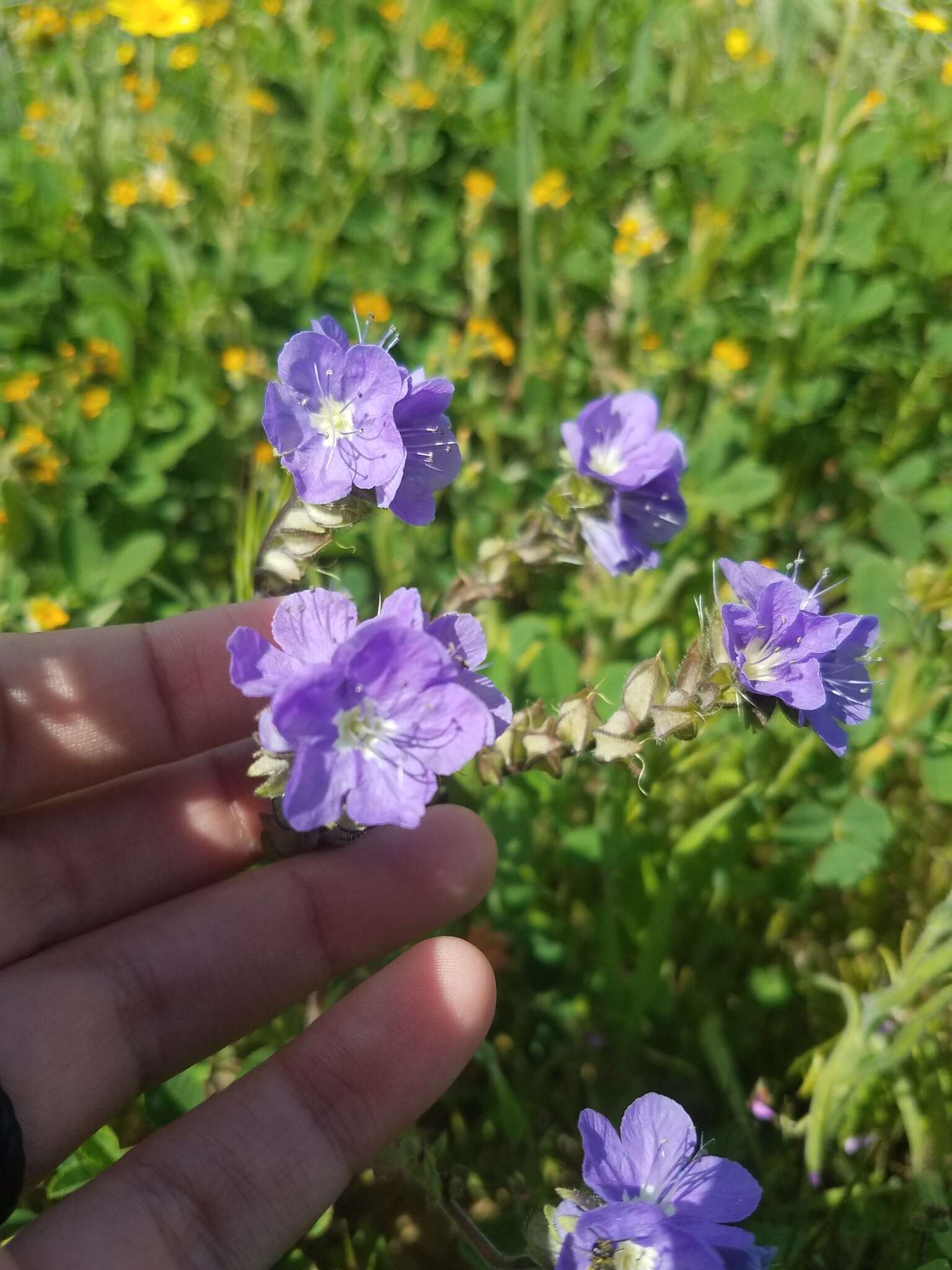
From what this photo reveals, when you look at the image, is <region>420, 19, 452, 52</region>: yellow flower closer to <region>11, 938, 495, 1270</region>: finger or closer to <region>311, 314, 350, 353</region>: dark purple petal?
<region>311, 314, 350, 353</region>: dark purple petal

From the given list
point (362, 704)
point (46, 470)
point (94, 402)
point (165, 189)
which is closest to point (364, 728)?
point (362, 704)

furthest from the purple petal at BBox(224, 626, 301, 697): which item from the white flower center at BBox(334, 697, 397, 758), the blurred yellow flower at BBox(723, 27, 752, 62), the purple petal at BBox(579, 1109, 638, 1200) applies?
the blurred yellow flower at BBox(723, 27, 752, 62)

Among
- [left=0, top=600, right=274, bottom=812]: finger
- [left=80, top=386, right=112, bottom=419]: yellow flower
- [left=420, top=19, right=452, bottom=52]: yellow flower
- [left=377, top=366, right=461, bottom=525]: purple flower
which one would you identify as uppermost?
[left=420, top=19, right=452, bottom=52]: yellow flower

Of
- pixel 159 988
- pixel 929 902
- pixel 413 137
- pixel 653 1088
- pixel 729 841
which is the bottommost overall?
pixel 653 1088

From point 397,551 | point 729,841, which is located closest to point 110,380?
point 397,551

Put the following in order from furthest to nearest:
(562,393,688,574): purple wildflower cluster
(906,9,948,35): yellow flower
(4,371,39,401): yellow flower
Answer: (906,9,948,35): yellow flower, (4,371,39,401): yellow flower, (562,393,688,574): purple wildflower cluster

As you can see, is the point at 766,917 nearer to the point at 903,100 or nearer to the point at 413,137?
the point at 413,137
